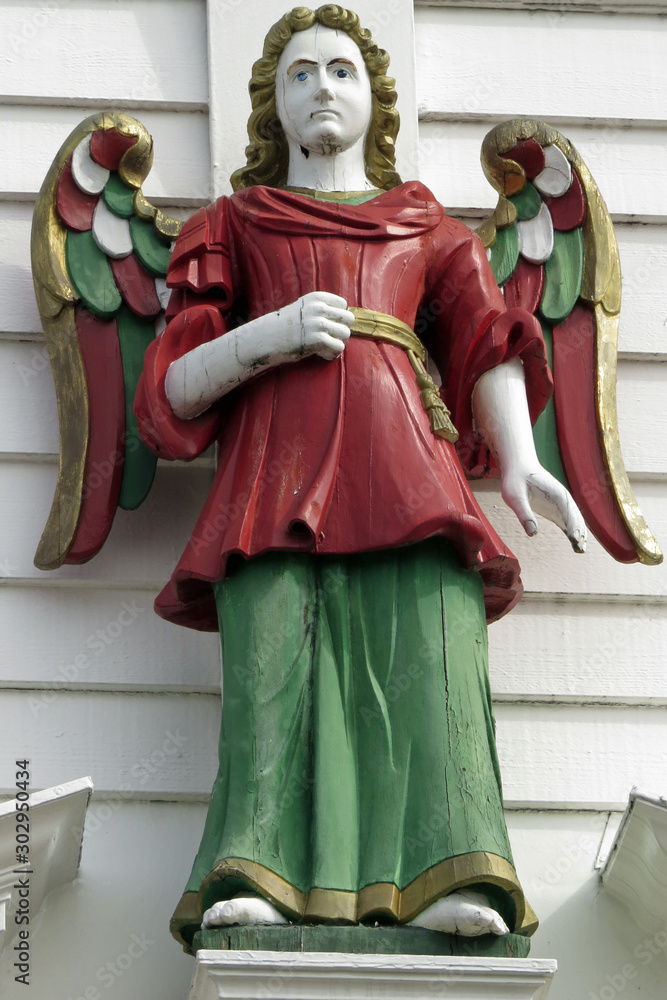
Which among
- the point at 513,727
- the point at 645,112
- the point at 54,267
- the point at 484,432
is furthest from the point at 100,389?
the point at 645,112

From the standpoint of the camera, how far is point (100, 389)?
3580 mm

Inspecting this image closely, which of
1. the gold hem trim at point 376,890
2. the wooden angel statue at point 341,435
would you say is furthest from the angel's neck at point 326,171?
the gold hem trim at point 376,890

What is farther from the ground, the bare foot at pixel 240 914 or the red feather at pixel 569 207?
the red feather at pixel 569 207

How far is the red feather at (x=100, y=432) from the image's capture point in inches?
138

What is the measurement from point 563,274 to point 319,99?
59cm

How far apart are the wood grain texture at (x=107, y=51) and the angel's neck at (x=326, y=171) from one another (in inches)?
19.9

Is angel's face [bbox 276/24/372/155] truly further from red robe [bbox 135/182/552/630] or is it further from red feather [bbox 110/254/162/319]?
red feather [bbox 110/254/162/319]

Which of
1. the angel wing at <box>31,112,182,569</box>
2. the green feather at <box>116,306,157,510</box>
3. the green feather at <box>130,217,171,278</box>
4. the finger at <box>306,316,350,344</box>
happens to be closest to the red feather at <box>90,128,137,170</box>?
the angel wing at <box>31,112,182,569</box>

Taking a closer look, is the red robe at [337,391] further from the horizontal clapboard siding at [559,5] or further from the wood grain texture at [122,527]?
the horizontal clapboard siding at [559,5]

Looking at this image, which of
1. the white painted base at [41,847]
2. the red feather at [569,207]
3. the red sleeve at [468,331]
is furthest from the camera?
the red feather at [569,207]

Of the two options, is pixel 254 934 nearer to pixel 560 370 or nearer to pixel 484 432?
pixel 484 432

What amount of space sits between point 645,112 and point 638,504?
2.94 ft

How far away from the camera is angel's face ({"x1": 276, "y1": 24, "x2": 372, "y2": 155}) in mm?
3477

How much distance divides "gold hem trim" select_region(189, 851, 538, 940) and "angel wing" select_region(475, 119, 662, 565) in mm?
940
